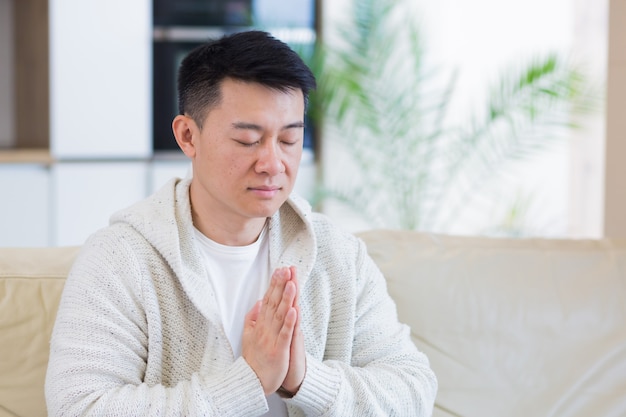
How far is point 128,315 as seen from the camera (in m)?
1.65

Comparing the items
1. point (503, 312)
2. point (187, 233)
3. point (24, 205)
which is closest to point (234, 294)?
point (187, 233)

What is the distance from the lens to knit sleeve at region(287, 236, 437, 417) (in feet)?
5.44

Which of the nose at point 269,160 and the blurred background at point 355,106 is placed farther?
the blurred background at point 355,106

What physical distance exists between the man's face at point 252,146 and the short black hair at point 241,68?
0.6 inches

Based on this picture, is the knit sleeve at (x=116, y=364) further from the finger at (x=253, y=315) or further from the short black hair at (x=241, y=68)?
the short black hair at (x=241, y=68)

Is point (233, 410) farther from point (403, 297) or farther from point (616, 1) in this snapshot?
point (616, 1)

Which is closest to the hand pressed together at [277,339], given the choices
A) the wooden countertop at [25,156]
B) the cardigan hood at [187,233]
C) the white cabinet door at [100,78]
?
the cardigan hood at [187,233]

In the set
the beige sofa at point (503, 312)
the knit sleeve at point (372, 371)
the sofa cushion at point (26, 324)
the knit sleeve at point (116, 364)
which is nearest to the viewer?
the knit sleeve at point (116, 364)

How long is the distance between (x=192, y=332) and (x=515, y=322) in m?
0.67

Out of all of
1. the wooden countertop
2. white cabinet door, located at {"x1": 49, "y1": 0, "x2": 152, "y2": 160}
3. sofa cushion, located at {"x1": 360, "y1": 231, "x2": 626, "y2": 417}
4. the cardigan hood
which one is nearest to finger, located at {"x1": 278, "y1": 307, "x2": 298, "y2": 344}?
the cardigan hood

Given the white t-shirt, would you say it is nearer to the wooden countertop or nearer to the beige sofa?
the beige sofa

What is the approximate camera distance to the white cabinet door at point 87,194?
169 inches

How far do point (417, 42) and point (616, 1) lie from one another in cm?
178

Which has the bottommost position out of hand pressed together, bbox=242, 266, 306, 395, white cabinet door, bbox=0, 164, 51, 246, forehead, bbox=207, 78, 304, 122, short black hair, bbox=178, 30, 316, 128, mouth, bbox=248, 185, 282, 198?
white cabinet door, bbox=0, 164, 51, 246
